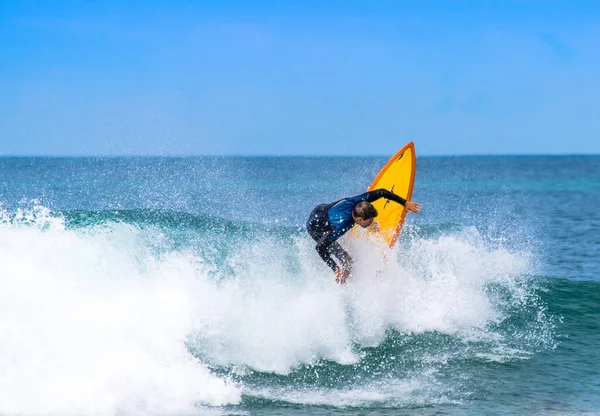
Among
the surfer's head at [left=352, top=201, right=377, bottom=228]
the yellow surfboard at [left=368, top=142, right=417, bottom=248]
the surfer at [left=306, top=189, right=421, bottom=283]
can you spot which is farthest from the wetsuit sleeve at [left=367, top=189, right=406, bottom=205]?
the yellow surfboard at [left=368, top=142, right=417, bottom=248]

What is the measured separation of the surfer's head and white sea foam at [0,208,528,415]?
1141 millimetres

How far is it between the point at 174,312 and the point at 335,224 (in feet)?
7.31

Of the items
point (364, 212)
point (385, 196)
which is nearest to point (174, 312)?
point (364, 212)

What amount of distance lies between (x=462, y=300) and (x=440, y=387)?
2683 millimetres

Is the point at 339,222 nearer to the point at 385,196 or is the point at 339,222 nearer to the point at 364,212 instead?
the point at 364,212

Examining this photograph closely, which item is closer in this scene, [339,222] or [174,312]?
[174,312]

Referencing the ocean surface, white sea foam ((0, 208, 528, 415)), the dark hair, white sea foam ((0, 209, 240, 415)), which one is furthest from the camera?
the dark hair

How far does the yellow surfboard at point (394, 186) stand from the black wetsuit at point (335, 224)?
1305 mm

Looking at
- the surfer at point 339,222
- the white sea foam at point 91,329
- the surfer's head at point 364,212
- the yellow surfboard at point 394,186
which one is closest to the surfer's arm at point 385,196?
the surfer at point 339,222

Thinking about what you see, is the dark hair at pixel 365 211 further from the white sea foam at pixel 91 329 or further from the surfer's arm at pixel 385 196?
the white sea foam at pixel 91 329

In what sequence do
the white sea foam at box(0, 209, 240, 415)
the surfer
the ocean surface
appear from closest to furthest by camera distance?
the white sea foam at box(0, 209, 240, 415), the ocean surface, the surfer

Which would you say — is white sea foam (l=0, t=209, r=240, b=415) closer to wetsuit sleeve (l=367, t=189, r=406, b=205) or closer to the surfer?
the surfer

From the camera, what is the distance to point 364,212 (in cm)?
808

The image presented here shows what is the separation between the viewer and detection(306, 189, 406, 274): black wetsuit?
330 inches
